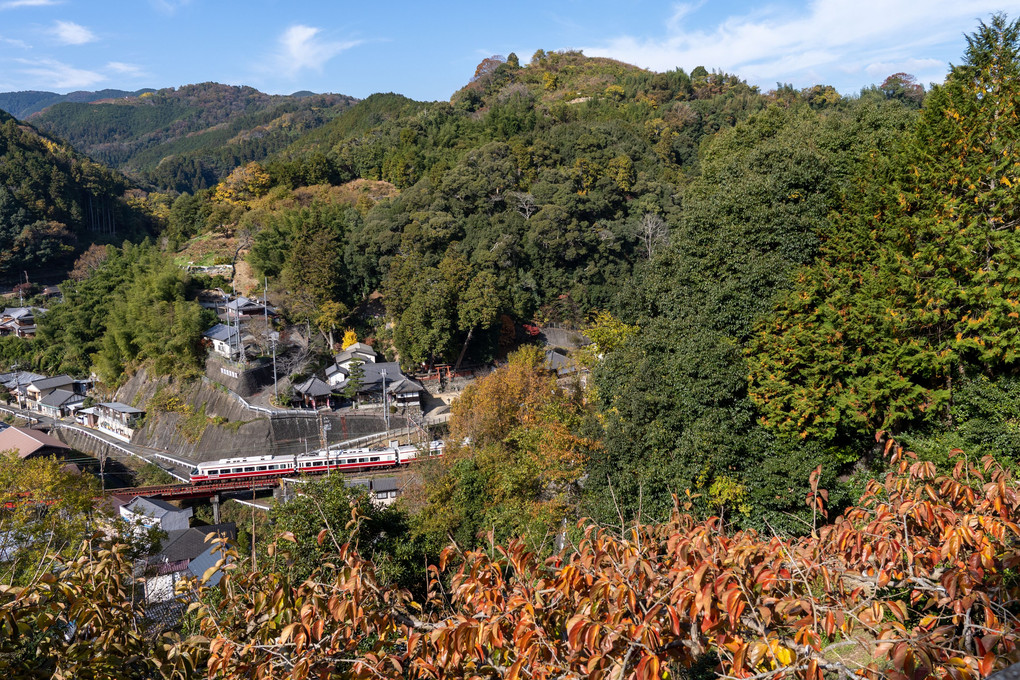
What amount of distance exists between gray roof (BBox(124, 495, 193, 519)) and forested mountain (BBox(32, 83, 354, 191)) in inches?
2306

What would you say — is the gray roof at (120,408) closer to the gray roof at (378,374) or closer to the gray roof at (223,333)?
the gray roof at (223,333)

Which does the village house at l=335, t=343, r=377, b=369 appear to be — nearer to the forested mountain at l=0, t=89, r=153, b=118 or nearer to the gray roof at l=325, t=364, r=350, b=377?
the gray roof at l=325, t=364, r=350, b=377

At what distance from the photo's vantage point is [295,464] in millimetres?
17125

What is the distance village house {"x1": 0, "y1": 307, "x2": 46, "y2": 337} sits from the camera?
29484 millimetres

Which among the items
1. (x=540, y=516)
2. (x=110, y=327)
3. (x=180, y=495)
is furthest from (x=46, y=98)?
(x=540, y=516)

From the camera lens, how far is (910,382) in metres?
7.11

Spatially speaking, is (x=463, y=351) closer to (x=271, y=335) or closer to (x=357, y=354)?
(x=357, y=354)

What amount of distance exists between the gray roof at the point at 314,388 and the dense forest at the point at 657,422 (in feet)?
9.50

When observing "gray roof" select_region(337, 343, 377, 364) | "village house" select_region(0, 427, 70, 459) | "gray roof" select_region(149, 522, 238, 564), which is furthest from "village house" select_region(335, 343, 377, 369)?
"village house" select_region(0, 427, 70, 459)

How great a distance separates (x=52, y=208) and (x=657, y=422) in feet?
140

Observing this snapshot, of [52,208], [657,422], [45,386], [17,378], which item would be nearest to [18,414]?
[45,386]

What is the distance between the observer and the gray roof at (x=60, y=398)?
80.5 ft

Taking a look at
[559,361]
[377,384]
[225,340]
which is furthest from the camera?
[559,361]

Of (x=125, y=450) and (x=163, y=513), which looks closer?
(x=163, y=513)
